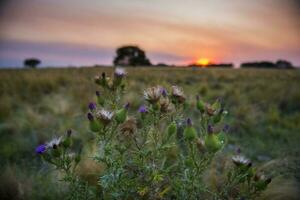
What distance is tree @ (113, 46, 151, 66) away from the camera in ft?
133

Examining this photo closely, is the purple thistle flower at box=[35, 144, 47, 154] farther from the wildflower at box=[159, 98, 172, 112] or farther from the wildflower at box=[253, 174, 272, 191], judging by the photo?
the wildflower at box=[253, 174, 272, 191]

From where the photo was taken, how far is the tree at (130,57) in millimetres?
40406

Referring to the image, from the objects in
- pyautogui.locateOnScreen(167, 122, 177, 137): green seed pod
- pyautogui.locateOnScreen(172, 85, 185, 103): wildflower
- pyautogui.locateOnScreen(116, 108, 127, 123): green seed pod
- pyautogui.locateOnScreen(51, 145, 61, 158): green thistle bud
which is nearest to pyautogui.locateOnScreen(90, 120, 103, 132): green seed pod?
pyautogui.locateOnScreen(116, 108, 127, 123): green seed pod

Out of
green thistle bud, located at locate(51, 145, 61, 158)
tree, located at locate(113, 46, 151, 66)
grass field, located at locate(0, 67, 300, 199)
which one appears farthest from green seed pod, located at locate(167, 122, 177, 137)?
tree, located at locate(113, 46, 151, 66)

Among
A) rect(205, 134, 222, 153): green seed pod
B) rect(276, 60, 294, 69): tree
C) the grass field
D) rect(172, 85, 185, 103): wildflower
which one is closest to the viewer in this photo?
rect(205, 134, 222, 153): green seed pod

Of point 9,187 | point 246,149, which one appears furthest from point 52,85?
point 9,187

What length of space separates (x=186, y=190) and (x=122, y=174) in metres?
0.43

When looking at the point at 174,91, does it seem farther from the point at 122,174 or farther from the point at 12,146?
the point at 12,146

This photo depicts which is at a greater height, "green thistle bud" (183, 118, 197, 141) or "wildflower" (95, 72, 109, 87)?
"wildflower" (95, 72, 109, 87)

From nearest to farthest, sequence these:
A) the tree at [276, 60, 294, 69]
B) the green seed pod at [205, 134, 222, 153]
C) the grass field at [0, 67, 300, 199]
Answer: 1. the green seed pod at [205, 134, 222, 153]
2. the grass field at [0, 67, 300, 199]
3. the tree at [276, 60, 294, 69]

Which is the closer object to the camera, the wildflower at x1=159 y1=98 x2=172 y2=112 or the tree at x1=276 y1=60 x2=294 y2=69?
the wildflower at x1=159 y1=98 x2=172 y2=112

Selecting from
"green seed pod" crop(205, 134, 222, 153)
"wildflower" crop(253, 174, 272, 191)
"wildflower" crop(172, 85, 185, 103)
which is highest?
"wildflower" crop(172, 85, 185, 103)

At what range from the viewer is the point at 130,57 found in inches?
1604

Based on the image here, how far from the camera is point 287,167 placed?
3998mm
